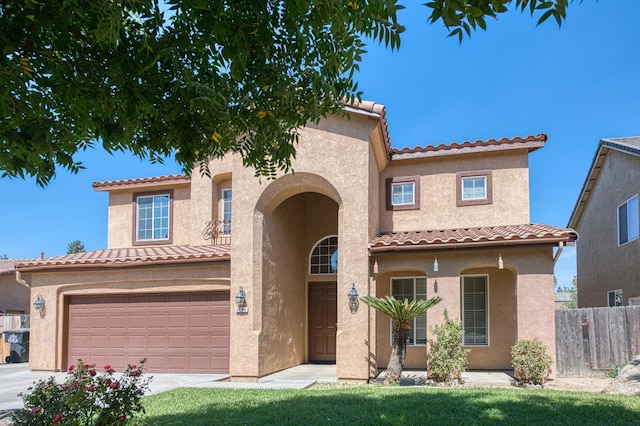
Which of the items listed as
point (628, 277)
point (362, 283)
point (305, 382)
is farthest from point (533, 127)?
point (305, 382)

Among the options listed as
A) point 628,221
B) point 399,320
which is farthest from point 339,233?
point 628,221

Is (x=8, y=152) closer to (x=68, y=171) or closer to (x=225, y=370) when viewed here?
(x=68, y=171)

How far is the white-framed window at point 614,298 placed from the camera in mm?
18000

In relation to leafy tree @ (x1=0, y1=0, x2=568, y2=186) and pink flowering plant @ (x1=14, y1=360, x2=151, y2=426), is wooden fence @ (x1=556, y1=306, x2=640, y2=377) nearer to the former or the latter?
leafy tree @ (x1=0, y1=0, x2=568, y2=186)

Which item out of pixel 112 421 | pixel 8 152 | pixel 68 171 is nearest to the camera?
pixel 8 152

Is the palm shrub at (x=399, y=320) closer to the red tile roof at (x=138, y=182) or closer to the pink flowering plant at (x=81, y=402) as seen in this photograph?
the pink flowering plant at (x=81, y=402)

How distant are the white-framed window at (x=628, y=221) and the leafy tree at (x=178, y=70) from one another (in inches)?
550

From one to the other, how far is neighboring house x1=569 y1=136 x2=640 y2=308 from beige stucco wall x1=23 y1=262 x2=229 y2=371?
13.3 metres

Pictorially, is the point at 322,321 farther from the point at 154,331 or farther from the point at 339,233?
the point at 154,331

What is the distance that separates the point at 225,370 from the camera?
14562 mm

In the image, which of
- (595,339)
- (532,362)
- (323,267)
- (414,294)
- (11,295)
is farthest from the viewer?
(11,295)

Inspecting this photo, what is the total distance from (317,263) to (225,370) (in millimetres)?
4622

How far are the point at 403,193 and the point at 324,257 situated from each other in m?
3.35

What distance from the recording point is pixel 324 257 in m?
17.3
